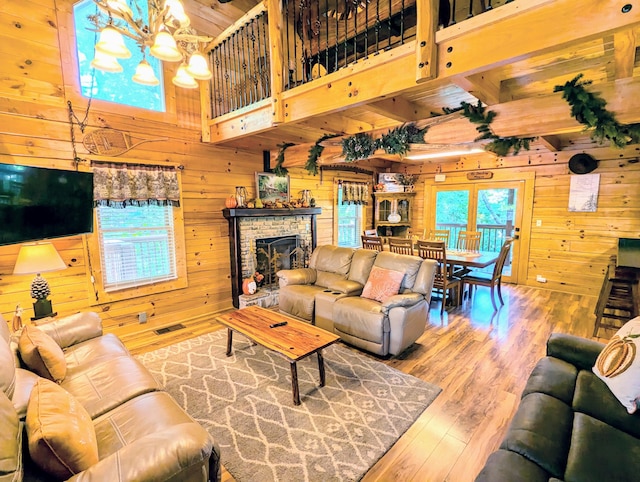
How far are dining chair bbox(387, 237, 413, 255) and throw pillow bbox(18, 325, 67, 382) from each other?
4.03m

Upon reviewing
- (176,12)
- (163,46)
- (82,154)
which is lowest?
(82,154)

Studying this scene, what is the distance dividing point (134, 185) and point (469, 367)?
422cm

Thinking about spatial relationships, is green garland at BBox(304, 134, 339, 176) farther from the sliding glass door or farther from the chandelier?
the sliding glass door

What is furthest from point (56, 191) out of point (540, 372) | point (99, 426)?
point (540, 372)

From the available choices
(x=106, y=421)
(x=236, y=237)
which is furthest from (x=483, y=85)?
(x=236, y=237)

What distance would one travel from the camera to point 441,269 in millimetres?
4434

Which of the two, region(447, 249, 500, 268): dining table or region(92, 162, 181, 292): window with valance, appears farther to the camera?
region(447, 249, 500, 268): dining table

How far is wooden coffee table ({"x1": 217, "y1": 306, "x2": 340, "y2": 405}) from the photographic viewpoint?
2.35 metres

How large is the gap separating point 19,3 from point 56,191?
6.16 feet

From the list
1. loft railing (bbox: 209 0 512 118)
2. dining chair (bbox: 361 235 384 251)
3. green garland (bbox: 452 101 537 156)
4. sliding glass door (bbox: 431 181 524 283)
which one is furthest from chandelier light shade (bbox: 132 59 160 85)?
sliding glass door (bbox: 431 181 524 283)

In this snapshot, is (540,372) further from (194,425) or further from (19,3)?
(19,3)

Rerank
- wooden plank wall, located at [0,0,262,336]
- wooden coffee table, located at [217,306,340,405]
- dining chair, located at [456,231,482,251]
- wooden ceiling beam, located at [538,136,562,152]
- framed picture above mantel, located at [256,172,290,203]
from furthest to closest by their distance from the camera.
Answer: dining chair, located at [456,231,482,251] < framed picture above mantel, located at [256,172,290,203] < wooden ceiling beam, located at [538,136,562,152] < wooden plank wall, located at [0,0,262,336] < wooden coffee table, located at [217,306,340,405]

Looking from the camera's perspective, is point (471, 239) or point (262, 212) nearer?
point (262, 212)

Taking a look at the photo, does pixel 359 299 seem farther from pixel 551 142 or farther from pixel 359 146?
pixel 551 142
